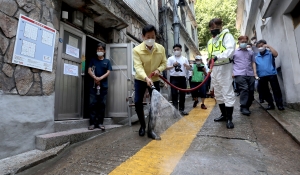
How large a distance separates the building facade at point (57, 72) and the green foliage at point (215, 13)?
1608 cm

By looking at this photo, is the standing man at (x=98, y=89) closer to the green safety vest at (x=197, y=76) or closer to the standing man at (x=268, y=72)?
the green safety vest at (x=197, y=76)

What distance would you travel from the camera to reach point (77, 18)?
3881 mm

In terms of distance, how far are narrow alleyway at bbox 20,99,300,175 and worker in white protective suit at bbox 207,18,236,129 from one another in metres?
0.45

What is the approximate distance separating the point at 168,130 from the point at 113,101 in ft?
6.06

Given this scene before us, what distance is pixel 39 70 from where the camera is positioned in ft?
9.30

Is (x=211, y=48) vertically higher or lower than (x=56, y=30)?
lower

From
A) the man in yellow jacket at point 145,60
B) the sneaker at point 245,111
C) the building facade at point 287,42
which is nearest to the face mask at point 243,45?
the building facade at point 287,42

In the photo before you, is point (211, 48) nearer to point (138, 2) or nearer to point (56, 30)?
point (56, 30)

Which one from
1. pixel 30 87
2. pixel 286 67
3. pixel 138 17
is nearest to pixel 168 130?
pixel 30 87

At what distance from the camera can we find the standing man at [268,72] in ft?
13.1

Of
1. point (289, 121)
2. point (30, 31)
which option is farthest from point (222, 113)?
point (30, 31)

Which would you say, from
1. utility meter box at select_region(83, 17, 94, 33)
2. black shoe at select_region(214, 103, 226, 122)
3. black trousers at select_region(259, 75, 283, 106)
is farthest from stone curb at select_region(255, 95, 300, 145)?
utility meter box at select_region(83, 17, 94, 33)

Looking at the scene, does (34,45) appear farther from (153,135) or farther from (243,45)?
(243,45)

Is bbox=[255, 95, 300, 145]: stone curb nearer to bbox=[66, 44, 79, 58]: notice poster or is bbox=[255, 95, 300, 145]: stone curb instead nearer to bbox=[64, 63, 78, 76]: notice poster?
bbox=[64, 63, 78, 76]: notice poster
